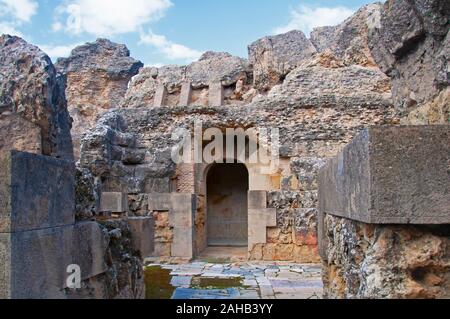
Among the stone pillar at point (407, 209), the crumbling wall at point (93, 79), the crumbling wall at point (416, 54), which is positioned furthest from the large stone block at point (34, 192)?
the crumbling wall at point (93, 79)

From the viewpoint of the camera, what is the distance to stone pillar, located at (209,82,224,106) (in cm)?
1817

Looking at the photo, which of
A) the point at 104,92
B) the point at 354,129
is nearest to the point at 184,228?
the point at 354,129

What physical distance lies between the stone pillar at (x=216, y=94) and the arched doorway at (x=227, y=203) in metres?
3.27

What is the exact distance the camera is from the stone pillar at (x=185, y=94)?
60.4ft

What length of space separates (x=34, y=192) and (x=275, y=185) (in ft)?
29.4

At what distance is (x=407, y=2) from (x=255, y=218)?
7718 mm

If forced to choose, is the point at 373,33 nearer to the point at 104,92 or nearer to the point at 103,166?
the point at 103,166

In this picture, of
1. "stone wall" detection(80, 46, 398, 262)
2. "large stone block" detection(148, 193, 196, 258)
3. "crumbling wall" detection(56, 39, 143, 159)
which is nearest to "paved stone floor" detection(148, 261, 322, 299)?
"large stone block" detection(148, 193, 196, 258)

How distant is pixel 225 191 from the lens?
1603cm

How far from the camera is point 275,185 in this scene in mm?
11469

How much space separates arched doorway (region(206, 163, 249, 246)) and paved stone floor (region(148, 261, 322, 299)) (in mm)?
5752

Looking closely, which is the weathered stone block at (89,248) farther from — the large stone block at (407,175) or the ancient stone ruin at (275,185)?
the large stone block at (407,175)

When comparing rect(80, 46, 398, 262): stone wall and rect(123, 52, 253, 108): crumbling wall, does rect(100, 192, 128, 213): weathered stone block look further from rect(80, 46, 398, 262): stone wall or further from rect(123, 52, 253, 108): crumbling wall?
rect(123, 52, 253, 108): crumbling wall

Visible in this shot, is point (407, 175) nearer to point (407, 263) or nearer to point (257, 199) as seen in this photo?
point (407, 263)
